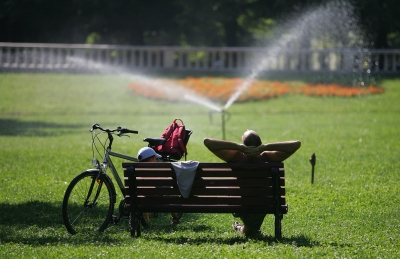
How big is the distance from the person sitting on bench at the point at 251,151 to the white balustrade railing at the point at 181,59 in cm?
2564

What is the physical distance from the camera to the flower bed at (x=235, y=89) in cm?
2720

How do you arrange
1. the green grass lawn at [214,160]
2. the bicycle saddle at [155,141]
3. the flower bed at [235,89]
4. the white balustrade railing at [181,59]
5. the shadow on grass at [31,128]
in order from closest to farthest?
the green grass lawn at [214,160] → the bicycle saddle at [155,141] → the shadow on grass at [31,128] → the flower bed at [235,89] → the white balustrade railing at [181,59]

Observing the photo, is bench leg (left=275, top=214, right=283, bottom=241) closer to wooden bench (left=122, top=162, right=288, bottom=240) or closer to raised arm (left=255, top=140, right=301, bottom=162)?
wooden bench (left=122, top=162, right=288, bottom=240)

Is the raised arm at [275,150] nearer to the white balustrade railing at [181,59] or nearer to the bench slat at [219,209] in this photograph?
the bench slat at [219,209]

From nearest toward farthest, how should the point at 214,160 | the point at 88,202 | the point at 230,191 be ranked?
the point at 230,191 → the point at 88,202 → the point at 214,160

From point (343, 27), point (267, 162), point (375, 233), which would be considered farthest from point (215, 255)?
point (343, 27)

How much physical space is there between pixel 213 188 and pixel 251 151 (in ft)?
1.82

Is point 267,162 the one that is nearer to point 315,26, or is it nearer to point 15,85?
point 15,85

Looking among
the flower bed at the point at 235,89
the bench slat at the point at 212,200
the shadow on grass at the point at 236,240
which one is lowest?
the shadow on grass at the point at 236,240

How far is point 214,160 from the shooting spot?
14.1 meters

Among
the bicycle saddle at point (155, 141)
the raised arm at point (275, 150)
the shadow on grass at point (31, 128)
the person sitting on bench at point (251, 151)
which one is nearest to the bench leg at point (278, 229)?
the person sitting on bench at point (251, 151)

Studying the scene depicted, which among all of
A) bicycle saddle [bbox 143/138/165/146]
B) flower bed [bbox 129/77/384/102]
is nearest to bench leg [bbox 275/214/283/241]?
bicycle saddle [bbox 143/138/165/146]

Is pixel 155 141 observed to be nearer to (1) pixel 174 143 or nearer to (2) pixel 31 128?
(1) pixel 174 143

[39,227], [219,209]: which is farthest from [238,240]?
[39,227]
